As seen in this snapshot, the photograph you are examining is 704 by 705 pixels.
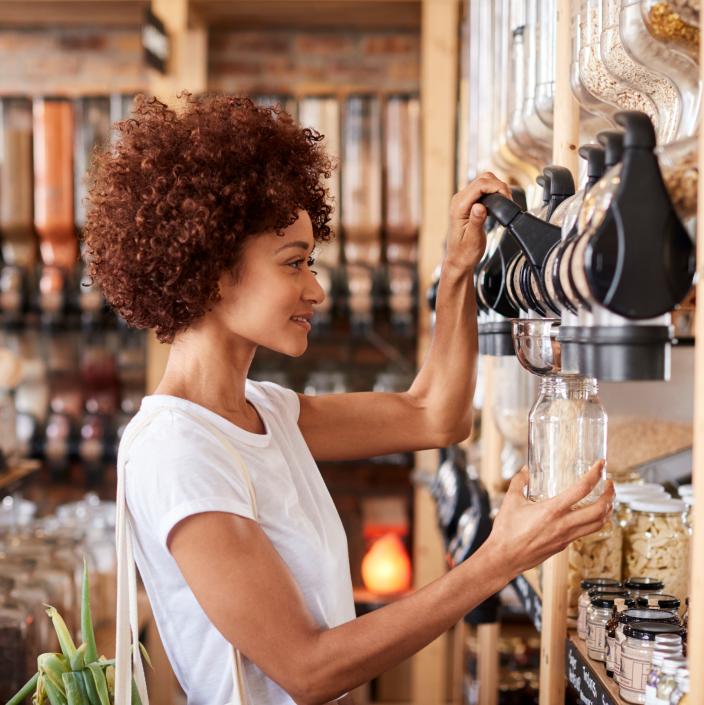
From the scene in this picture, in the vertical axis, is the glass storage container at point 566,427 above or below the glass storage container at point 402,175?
below

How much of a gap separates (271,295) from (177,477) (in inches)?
11.1

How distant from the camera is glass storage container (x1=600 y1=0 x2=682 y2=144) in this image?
111cm

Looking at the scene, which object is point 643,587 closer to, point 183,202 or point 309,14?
point 183,202

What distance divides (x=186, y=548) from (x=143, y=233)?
426mm

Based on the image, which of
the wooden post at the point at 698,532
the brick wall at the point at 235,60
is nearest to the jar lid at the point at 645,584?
the wooden post at the point at 698,532

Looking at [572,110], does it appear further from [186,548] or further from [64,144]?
[64,144]

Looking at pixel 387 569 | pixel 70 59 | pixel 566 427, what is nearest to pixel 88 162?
pixel 70 59

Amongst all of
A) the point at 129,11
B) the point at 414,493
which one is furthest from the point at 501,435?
the point at 129,11

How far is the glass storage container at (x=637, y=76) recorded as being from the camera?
111cm

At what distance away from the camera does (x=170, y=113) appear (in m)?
1.46

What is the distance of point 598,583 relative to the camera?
146 centimetres

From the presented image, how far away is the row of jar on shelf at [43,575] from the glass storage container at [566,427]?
3.27 ft

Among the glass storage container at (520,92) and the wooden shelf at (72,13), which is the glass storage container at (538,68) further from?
the wooden shelf at (72,13)

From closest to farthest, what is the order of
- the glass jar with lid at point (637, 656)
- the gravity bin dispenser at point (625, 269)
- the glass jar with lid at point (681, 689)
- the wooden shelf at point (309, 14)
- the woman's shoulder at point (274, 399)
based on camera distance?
the gravity bin dispenser at point (625, 269) → the glass jar with lid at point (681, 689) → the glass jar with lid at point (637, 656) → the woman's shoulder at point (274, 399) → the wooden shelf at point (309, 14)
